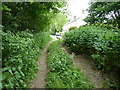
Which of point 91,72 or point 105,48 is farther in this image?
point 91,72

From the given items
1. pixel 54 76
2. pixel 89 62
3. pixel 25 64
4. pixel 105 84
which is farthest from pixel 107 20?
pixel 25 64

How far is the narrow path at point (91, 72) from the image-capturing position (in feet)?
10.6

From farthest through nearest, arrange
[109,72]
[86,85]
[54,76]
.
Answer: [109,72]
[54,76]
[86,85]

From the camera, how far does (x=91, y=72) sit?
12.2 ft

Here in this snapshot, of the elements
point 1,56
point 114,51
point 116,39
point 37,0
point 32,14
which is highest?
point 37,0

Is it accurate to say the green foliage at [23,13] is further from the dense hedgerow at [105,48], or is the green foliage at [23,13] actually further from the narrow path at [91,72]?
the narrow path at [91,72]

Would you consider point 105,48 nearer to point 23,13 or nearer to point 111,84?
point 111,84

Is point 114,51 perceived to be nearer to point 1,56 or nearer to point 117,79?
point 117,79

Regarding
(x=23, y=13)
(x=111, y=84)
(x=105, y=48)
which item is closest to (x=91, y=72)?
(x=111, y=84)

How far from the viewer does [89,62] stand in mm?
4367

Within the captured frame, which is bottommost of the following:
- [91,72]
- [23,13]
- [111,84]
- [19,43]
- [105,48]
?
[111,84]

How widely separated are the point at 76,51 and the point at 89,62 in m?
1.09

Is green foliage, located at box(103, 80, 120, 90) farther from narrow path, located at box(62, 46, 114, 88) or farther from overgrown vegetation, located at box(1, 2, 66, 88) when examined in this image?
overgrown vegetation, located at box(1, 2, 66, 88)

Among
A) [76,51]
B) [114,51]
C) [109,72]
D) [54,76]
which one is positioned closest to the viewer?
[114,51]
